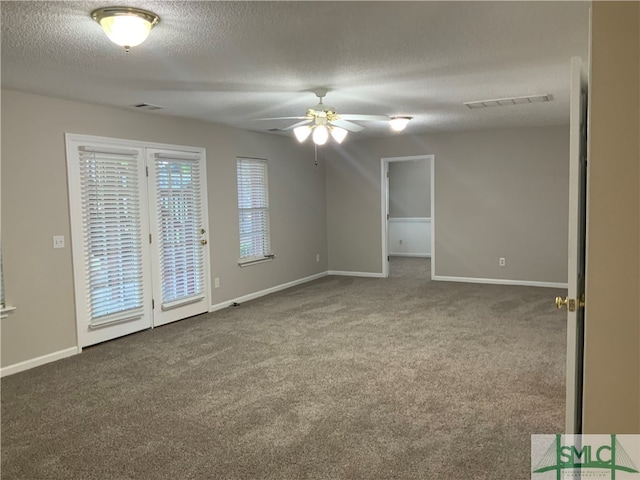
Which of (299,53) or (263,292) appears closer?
(299,53)

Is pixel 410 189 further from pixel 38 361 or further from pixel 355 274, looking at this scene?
pixel 38 361

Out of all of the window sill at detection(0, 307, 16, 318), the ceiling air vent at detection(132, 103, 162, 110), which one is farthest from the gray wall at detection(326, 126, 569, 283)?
the window sill at detection(0, 307, 16, 318)

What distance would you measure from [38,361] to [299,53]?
3.31 meters

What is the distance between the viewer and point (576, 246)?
1950 mm

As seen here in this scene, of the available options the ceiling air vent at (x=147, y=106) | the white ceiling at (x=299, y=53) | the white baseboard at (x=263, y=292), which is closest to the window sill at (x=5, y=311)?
the white ceiling at (x=299, y=53)

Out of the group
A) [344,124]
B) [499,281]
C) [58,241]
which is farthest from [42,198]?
[499,281]

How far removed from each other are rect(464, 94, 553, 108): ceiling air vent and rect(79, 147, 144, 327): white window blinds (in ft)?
11.3

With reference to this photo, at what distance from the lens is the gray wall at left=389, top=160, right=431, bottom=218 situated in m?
10.4

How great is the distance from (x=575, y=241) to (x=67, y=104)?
419 centimetres

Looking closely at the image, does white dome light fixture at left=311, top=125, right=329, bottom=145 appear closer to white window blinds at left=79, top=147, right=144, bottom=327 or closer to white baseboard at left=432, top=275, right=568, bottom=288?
white window blinds at left=79, top=147, right=144, bottom=327

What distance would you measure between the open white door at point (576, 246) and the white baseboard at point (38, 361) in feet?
13.1

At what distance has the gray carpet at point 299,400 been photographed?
101 inches

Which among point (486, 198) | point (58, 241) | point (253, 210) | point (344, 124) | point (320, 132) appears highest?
point (344, 124)

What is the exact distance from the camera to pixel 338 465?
8.25 feet
